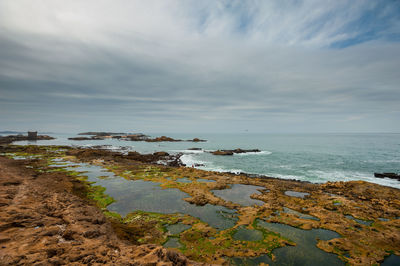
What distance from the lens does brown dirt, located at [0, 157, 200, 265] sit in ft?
26.5

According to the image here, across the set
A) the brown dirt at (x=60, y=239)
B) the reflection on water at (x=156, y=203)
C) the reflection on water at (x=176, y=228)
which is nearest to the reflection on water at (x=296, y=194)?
the reflection on water at (x=156, y=203)

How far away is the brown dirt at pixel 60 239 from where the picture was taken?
26.5 feet

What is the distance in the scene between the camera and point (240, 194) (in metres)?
25.2

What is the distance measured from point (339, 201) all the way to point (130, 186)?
97.7 ft

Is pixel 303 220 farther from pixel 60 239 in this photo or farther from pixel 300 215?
pixel 60 239

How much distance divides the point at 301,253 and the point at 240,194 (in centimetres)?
1276

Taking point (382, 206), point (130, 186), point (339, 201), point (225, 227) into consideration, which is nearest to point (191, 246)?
point (225, 227)

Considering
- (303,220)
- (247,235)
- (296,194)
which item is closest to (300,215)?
(303,220)

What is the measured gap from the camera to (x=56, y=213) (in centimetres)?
1384

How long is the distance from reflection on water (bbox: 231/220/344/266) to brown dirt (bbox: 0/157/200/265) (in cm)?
624

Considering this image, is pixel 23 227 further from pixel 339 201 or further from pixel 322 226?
pixel 339 201

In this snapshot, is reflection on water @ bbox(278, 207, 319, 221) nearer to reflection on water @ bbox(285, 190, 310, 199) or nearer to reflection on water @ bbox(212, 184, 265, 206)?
reflection on water @ bbox(212, 184, 265, 206)

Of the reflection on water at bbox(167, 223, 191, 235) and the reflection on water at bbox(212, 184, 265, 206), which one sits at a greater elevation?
the reflection on water at bbox(167, 223, 191, 235)

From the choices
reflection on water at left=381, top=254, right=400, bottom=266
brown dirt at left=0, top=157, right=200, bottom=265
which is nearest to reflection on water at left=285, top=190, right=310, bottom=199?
reflection on water at left=381, top=254, right=400, bottom=266
